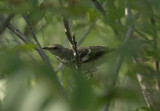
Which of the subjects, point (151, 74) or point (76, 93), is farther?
point (151, 74)

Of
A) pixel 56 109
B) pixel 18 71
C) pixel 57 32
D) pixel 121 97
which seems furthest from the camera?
pixel 57 32

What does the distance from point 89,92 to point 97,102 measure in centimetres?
7

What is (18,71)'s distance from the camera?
114cm

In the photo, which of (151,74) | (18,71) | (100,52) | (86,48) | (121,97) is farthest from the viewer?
(86,48)

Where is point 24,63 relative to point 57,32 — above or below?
above

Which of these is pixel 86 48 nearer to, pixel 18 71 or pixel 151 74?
pixel 151 74

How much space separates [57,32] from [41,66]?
479cm

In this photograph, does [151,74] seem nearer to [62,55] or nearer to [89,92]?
[89,92]

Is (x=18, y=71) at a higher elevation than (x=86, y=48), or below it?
higher

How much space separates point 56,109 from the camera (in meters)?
1.02

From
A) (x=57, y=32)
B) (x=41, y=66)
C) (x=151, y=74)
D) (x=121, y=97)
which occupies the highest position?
(x=41, y=66)

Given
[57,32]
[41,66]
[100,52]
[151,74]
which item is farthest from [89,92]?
[57,32]

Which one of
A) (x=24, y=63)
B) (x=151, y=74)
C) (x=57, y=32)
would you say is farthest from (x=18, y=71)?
(x=57, y=32)

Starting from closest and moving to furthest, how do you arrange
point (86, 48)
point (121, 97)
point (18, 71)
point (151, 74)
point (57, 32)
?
point (18, 71) → point (121, 97) → point (151, 74) → point (86, 48) → point (57, 32)
